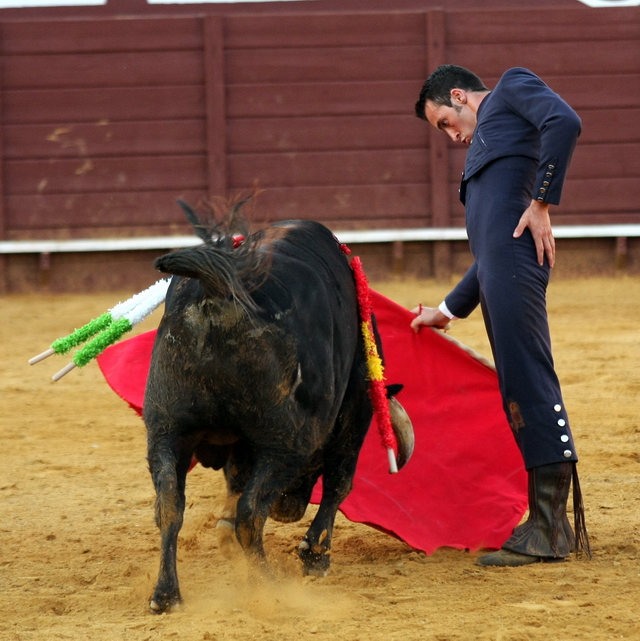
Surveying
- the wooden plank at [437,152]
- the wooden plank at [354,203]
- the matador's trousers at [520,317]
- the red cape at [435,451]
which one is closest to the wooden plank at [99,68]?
the wooden plank at [354,203]

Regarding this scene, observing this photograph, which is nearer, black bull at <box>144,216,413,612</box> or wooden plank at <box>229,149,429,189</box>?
black bull at <box>144,216,413,612</box>

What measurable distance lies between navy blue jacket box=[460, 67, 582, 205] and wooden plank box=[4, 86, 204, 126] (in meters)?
A: 6.05

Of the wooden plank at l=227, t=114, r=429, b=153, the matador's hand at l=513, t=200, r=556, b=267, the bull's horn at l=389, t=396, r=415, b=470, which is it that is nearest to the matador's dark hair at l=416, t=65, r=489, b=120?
the matador's hand at l=513, t=200, r=556, b=267

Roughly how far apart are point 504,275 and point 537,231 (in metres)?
0.16

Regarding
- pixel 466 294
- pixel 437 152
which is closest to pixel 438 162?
pixel 437 152

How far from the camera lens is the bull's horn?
3.04 m

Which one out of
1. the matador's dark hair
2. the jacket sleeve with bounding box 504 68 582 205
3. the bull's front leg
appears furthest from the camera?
the matador's dark hair

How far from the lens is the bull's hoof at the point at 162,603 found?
233cm

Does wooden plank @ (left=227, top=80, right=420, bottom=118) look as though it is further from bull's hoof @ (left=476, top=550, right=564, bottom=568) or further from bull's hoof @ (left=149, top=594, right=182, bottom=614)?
bull's hoof @ (left=149, top=594, right=182, bottom=614)

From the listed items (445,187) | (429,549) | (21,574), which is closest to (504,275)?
(429,549)

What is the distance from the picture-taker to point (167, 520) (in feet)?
7.56

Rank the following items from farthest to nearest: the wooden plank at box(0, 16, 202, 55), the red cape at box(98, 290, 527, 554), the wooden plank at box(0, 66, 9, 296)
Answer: the wooden plank at box(0, 16, 202, 55) → the wooden plank at box(0, 66, 9, 296) → the red cape at box(98, 290, 527, 554)

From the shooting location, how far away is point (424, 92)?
3.05m

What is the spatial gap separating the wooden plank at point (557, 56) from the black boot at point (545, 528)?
6.46 metres
